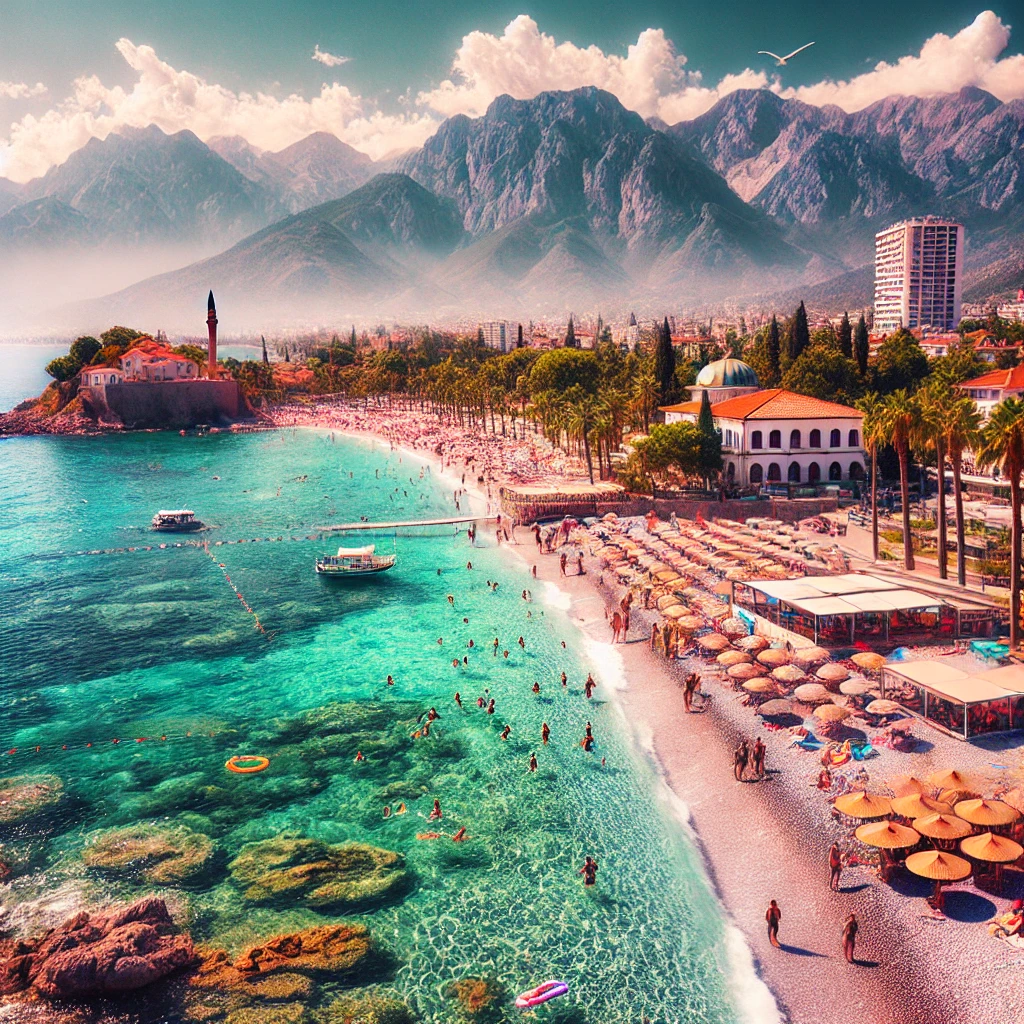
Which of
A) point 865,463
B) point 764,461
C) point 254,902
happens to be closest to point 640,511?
point 764,461

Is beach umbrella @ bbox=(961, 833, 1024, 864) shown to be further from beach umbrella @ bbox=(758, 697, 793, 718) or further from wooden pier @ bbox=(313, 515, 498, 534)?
wooden pier @ bbox=(313, 515, 498, 534)

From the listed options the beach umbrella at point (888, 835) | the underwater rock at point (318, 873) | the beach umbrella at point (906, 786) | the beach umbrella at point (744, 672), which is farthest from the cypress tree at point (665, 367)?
the underwater rock at point (318, 873)

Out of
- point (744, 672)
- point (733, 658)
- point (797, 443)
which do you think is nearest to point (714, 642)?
point (733, 658)

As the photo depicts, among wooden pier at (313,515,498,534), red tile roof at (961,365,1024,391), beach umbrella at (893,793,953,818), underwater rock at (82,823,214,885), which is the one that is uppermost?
red tile roof at (961,365,1024,391)

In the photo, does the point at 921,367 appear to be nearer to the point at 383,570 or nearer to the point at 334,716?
Answer: the point at 383,570

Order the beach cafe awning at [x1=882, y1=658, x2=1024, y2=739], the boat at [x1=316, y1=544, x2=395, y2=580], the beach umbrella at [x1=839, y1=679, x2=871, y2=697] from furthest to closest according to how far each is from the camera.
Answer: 1. the boat at [x1=316, y1=544, x2=395, y2=580]
2. the beach umbrella at [x1=839, y1=679, x2=871, y2=697]
3. the beach cafe awning at [x1=882, y1=658, x2=1024, y2=739]

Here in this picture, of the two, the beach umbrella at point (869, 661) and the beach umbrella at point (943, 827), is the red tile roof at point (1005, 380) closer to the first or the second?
the beach umbrella at point (869, 661)

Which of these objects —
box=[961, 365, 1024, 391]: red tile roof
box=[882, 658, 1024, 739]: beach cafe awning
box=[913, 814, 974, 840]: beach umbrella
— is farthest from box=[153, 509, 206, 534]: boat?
box=[961, 365, 1024, 391]: red tile roof
